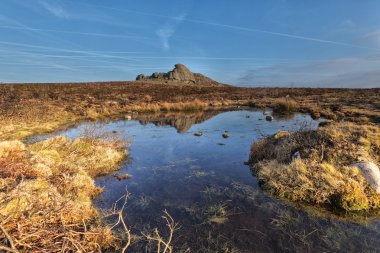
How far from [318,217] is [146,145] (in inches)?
479

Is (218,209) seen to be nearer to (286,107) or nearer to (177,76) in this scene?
(286,107)

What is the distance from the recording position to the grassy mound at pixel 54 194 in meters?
5.62

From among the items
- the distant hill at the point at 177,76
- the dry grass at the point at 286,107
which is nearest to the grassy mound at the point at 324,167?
the dry grass at the point at 286,107

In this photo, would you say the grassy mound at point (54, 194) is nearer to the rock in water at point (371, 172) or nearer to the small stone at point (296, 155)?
the small stone at point (296, 155)

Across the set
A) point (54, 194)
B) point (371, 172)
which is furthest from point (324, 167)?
point (54, 194)

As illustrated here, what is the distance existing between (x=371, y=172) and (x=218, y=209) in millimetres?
5558

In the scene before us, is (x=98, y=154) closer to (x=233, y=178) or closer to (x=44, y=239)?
(x=233, y=178)

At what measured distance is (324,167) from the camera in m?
9.84

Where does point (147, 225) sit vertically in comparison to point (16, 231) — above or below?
below

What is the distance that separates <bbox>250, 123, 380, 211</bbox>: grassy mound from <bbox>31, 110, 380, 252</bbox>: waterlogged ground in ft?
2.26

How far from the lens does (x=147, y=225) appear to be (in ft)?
26.5

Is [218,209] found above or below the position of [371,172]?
below

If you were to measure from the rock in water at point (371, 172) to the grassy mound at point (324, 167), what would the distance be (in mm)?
157

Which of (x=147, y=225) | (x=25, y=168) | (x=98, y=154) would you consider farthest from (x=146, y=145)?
(x=147, y=225)
